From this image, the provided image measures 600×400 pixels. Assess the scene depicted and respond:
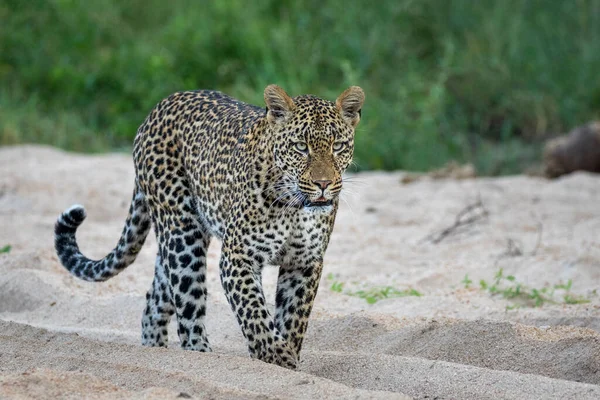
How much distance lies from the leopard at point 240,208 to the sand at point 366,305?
0.29 metres

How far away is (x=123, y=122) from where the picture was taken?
15406mm

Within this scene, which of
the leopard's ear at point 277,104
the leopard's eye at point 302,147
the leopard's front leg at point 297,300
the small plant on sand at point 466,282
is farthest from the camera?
the small plant on sand at point 466,282

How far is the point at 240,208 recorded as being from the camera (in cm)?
586

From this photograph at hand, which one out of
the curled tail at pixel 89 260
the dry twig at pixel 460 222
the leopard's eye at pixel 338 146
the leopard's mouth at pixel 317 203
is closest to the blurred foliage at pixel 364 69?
the dry twig at pixel 460 222

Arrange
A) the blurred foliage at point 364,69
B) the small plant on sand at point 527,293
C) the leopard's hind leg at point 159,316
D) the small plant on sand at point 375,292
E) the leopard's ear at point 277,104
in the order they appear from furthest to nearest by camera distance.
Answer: the blurred foliage at point 364,69, the small plant on sand at point 375,292, the small plant on sand at point 527,293, the leopard's hind leg at point 159,316, the leopard's ear at point 277,104

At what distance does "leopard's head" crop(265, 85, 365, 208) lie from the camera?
555 centimetres

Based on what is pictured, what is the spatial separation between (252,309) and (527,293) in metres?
2.84

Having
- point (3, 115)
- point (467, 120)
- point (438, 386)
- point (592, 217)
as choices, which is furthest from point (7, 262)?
point (467, 120)

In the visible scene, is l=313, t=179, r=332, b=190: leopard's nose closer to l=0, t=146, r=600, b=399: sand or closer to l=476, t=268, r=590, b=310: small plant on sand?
l=0, t=146, r=600, b=399: sand

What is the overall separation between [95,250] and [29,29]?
8599mm

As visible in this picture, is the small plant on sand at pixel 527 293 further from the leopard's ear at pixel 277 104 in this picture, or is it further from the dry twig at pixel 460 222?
the leopard's ear at pixel 277 104

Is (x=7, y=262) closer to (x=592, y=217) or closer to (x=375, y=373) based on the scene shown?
(x=375, y=373)

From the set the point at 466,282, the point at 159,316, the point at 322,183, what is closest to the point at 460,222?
the point at 466,282

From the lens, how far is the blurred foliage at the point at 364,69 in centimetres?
1400
